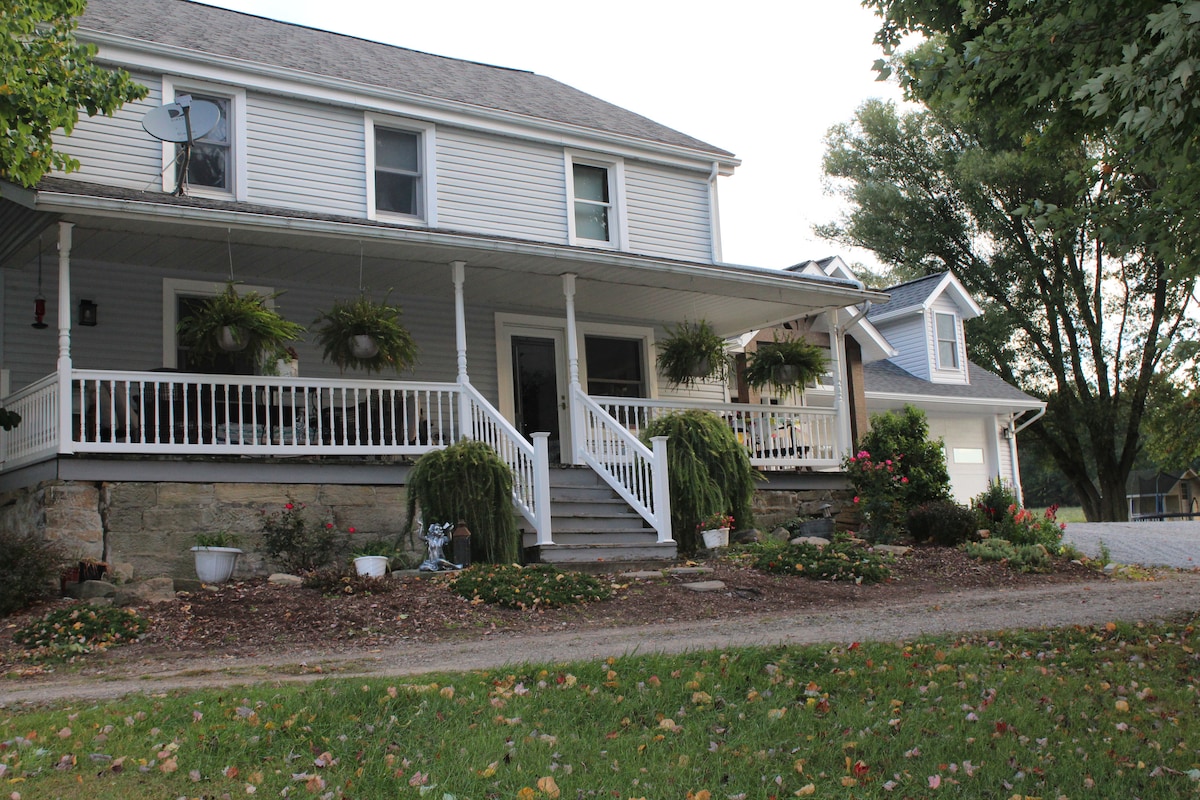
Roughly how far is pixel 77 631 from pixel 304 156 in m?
7.69

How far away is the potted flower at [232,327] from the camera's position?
11.3 metres

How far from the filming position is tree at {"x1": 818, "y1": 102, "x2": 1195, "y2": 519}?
28797 millimetres

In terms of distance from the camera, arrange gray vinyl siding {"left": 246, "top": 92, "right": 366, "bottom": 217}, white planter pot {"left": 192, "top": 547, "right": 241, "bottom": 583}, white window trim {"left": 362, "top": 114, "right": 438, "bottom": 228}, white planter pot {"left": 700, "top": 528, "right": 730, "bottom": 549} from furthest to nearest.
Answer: white window trim {"left": 362, "top": 114, "right": 438, "bottom": 228} → gray vinyl siding {"left": 246, "top": 92, "right": 366, "bottom": 217} → white planter pot {"left": 700, "top": 528, "right": 730, "bottom": 549} → white planter pot {"left": 192, "top": 547, "right": 241, "bottom": 583}

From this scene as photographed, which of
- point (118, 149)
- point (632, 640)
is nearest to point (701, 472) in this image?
point (632, 640)

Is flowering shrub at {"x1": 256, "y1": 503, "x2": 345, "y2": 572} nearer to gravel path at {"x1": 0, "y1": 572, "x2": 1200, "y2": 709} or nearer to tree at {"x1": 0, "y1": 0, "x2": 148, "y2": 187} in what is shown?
gravel path at {"x1": 0, "y1": 572, "x2": 1200, "y2": 709}

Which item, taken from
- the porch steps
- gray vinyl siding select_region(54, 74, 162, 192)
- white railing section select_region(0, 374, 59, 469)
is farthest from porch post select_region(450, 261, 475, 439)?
white railing section select_region(0, 374, 59, 469)

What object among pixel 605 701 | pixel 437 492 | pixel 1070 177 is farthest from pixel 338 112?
pixel 605 701

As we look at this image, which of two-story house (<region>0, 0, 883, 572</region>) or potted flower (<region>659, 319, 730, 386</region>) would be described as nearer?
two-story house (<region>0, 0, 883, 572</region>)

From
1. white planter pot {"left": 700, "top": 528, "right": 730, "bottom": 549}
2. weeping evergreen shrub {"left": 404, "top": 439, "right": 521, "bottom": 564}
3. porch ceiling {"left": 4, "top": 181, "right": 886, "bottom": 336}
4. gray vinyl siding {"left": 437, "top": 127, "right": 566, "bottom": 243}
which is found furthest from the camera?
gray vinyl siding {"left": 437, "top": 127, "right": 566, "bottom": 243}

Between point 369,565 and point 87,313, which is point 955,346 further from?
point 87,313

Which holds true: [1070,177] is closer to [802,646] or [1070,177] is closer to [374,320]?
[802,646]

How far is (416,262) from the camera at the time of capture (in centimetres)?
1311

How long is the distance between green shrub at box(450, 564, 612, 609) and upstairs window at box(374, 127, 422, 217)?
6260 millimetres

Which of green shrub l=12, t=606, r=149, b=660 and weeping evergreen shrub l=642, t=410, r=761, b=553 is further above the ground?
weeping evergreen shrub l=642, t=410, r=761, b=553
